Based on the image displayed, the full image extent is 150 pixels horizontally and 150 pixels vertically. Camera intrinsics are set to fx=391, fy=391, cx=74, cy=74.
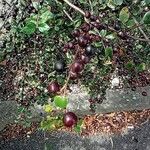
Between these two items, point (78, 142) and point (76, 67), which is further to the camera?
point (78, 142)

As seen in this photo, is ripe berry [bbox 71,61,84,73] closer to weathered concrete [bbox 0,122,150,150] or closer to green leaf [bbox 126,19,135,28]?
green leaf [bbox 126,19,135,28]

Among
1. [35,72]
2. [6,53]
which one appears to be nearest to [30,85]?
[35,72]

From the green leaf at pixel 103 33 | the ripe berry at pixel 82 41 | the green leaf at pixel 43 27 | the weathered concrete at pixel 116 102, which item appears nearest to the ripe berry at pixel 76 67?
the ripe berry at pixel 82 41

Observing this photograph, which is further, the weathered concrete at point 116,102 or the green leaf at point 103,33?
the weathered concrete at point 116,102

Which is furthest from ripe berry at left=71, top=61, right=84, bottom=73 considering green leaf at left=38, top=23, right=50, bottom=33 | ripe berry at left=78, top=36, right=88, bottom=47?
green leaf at left=38, top=23, right=50, bottom=33

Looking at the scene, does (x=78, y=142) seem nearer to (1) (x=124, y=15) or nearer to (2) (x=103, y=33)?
(2) (x=103, y=33)

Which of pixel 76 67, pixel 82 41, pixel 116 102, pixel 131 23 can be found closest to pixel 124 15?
pixel 131 23

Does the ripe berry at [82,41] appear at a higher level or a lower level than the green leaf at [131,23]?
higher

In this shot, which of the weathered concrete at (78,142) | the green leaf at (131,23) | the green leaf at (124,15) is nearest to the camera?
the green leaf at (124,15)

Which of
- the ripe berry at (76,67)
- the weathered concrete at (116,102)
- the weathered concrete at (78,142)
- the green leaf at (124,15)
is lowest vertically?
the weathered concrete at (78,142)

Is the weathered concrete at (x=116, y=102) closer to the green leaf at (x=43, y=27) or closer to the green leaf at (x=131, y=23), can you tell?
the green leaf at (x=43, y=27)

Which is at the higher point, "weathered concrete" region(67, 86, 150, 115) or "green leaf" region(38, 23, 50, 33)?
"green leaf" region(38, 23, 50, 33)

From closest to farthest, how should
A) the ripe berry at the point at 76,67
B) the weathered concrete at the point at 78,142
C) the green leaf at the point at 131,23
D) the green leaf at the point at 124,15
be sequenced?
the ripe berry at the point at 76,67
the green leaf at the point at 124,15
the green leaf at the point at 131,23
the weathered concrete at the point at 78,142
